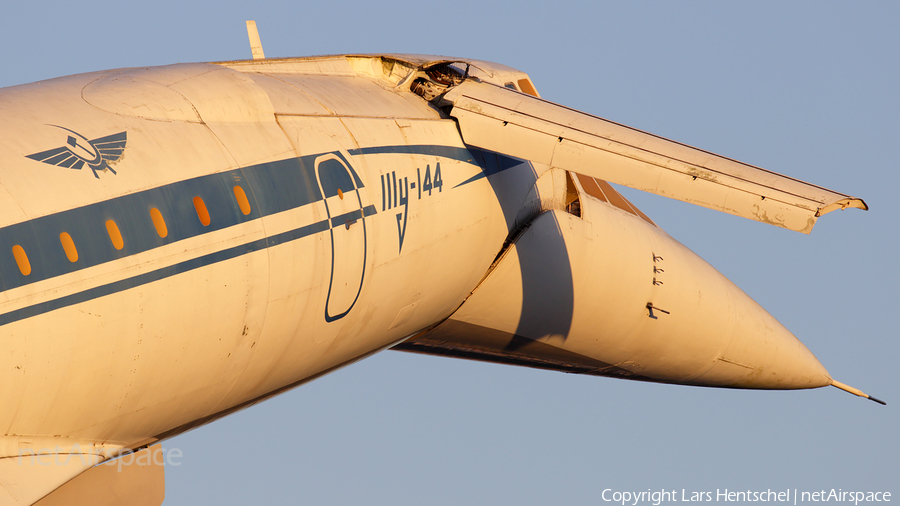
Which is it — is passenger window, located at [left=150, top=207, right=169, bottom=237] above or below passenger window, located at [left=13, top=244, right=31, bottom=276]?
above

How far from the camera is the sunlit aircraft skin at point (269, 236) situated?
290 inches

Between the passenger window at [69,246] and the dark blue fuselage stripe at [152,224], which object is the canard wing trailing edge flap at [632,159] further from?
the passenger window at [69,246]

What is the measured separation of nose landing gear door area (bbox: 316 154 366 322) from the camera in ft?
32.2

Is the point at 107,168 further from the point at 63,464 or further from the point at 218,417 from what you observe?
the point at 218,417

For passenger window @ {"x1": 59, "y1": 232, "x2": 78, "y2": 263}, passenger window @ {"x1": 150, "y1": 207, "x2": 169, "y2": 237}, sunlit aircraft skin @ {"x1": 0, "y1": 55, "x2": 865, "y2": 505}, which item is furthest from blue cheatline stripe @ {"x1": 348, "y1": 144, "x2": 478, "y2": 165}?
passenger window @ {"x1": 59, "y1": 232, "x2": 78, "y2": 263}

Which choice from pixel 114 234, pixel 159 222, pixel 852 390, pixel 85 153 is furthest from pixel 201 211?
pixel 852 390

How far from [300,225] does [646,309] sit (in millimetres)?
8372

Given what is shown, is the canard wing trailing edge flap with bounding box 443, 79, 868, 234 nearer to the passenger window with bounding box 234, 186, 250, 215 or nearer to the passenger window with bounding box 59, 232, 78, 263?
the passenger window with bounding box 234, 186, 250, 215

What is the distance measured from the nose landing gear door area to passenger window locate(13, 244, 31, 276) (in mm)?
3245

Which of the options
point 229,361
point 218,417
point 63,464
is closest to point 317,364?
point 218,417

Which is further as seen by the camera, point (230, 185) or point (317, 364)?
point (317, 364)

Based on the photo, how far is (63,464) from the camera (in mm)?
7797

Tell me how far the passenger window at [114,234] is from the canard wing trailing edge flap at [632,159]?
5.56 metres

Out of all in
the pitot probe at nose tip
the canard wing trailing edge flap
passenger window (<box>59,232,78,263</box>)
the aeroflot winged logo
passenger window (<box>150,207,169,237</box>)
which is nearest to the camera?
passenger window (<box>59,232,78,263</box>)
